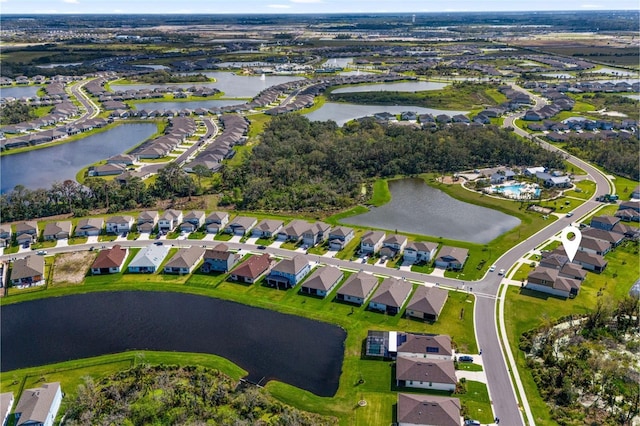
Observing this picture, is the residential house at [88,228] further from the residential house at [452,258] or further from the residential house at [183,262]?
the residential house at [452,258]

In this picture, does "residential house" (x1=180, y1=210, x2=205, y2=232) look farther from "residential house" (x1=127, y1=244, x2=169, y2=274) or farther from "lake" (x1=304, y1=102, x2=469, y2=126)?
"lake" (x1=304, y1=102, x2=469, y2=126)

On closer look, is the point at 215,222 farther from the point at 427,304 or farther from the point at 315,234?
the point at 427,304

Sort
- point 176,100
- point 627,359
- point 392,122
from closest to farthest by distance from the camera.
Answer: point 627,359 → point 392,122 → point 176,100

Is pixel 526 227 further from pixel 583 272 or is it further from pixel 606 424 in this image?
pixel 606 424

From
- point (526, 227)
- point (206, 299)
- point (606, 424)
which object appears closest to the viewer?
point (606, 424)

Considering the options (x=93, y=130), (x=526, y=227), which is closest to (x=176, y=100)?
(x=93, y=130)
